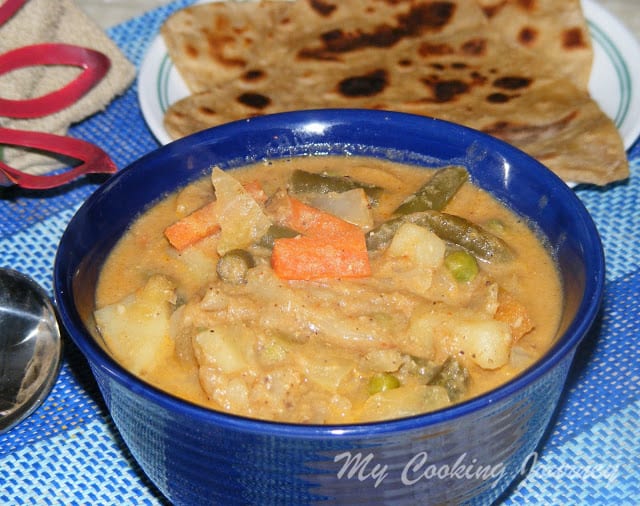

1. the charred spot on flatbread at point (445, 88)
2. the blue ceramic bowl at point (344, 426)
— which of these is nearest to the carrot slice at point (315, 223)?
the blue ceramic bowl at point (344, 426)

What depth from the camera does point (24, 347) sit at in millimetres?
3227

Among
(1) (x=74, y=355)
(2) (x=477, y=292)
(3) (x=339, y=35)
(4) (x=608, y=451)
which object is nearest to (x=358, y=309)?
(2) (x=477, y=292)

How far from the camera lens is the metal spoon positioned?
3162mm

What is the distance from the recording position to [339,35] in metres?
4.63

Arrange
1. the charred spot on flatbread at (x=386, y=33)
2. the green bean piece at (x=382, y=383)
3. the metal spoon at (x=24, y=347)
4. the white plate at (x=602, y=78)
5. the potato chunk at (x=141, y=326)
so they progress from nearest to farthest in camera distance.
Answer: the green bean piece at (x=382, y=383)
the potato chunk at (x=141, y=326)
the metal spoon at (x=24, y=347)
the white plate at (x=602, y=78)
the charred spot on flatbread at (x=386, y=33)

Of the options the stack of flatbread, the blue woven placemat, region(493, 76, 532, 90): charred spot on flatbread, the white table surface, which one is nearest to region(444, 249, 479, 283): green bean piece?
the blue woven placemat

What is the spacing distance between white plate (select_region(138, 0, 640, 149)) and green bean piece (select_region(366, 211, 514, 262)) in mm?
1322

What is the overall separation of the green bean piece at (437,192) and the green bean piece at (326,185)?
0.38 ft

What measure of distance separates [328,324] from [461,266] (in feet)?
1.39

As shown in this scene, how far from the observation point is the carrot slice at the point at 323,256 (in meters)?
2.73

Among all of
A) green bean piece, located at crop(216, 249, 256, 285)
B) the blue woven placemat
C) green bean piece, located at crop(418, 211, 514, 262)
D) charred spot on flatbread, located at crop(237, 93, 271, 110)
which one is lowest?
the blue woven placemat

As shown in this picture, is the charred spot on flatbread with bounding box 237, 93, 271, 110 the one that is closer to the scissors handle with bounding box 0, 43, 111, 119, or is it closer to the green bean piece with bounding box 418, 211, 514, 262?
the scissors handle with bounding box 0, 43, 111, 119

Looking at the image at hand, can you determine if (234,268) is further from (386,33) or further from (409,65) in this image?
(386,33)

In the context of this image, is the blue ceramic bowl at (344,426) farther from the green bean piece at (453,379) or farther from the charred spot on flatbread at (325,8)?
the charred spot on flatbread at (325,8)
